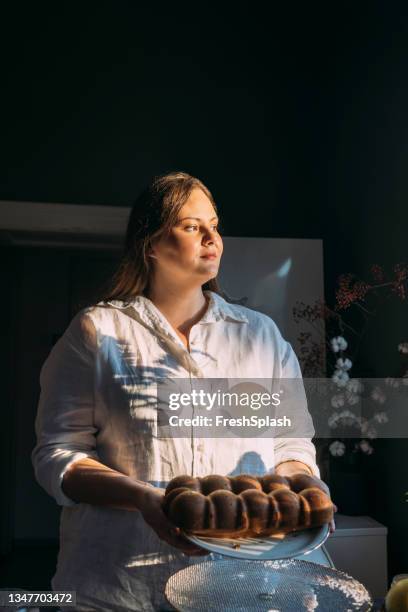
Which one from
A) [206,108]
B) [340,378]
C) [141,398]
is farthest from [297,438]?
[206,108]

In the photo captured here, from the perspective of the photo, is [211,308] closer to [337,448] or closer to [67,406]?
[67,406]

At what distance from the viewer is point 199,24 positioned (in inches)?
112

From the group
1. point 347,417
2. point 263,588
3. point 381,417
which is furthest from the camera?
point 347,417

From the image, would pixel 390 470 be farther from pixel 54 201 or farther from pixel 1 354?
pixel 1 354

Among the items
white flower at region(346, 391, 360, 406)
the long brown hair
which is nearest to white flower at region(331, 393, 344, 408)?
white flower at region(346, 391, 360, 406)

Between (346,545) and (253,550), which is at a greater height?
(253,550)

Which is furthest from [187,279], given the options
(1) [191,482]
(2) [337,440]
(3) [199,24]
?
(3) [199,24]

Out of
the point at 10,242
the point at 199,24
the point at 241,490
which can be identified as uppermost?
the point at 199,24

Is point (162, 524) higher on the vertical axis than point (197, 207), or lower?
lower

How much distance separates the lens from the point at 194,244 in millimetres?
1030

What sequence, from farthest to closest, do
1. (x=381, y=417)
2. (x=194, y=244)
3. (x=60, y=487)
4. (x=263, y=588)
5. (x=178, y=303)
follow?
(x=381, y=417), (x=178, y=303), (x=194, y=244), (x=60, y=487), (x=263, y=588)

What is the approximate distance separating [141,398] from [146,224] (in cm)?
29

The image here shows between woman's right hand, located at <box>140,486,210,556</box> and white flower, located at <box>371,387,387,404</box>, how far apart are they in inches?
56.0

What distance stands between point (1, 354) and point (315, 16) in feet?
7.67
